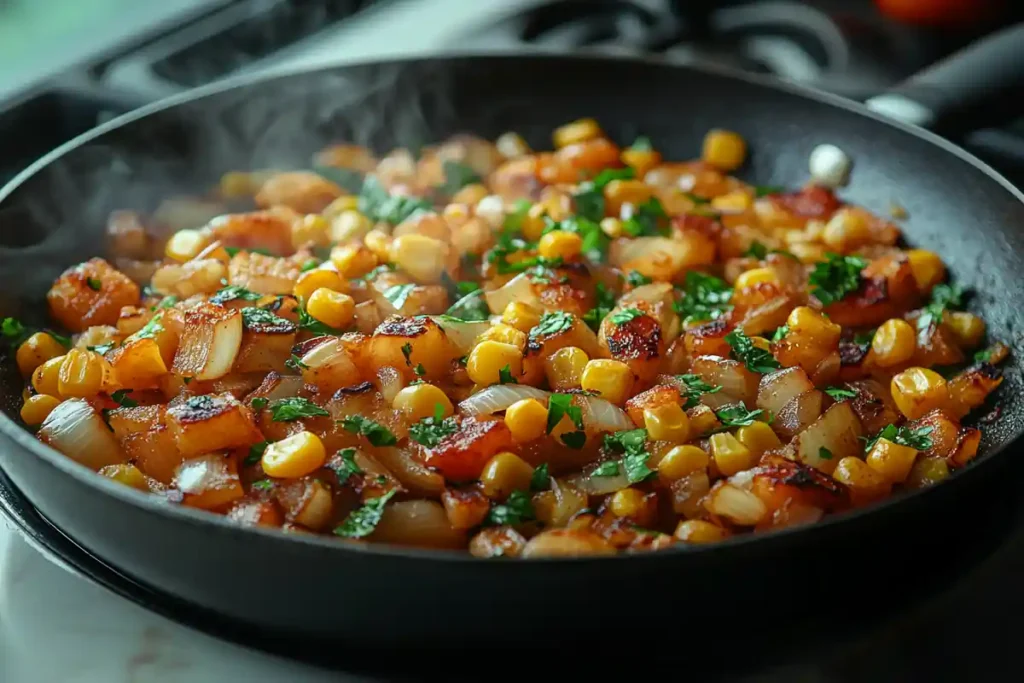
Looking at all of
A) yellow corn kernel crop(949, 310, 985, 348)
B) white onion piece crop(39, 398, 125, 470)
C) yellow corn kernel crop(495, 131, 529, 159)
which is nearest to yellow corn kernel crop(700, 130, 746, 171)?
yellow corn kernel crop(495, 131, 529, 159)

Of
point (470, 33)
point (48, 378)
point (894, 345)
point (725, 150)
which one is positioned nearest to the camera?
point (48, 378)

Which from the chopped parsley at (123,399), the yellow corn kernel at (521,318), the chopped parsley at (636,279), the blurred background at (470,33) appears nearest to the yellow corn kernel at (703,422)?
the yellow corn kernel at (521,318)

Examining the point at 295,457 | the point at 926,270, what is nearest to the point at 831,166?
the point at 926,270

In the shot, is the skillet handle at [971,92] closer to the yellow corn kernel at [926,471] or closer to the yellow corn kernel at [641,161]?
the yellow corn kernel at [641,161]

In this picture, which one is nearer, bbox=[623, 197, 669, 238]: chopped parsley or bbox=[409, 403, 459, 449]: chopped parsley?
bbox=[409, 403, 459, 449]: chopped parsley

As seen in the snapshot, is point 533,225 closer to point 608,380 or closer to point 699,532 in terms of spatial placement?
point 608,380

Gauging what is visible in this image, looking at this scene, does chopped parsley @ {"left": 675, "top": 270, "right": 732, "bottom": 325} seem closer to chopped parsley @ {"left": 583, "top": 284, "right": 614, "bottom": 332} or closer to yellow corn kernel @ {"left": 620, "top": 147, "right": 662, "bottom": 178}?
chopped parsley @ {"left": 583, "top": 284, "right": 614, "bottom": 332}
